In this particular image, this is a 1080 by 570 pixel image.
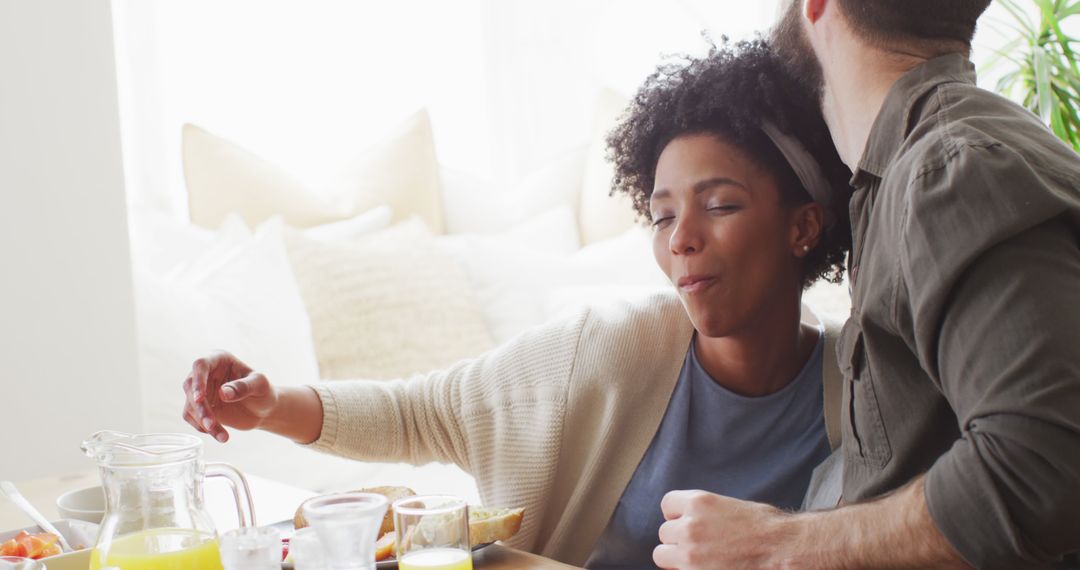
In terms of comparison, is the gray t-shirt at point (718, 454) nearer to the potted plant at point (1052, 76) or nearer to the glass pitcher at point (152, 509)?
the glass pitcher at point (152, 509)

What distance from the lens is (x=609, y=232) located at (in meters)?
3.40

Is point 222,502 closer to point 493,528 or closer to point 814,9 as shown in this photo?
point 493,528

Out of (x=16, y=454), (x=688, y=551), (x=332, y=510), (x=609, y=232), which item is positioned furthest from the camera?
(x=609, y=232)

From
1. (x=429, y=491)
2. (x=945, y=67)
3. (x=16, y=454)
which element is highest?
(x=945, y=67)

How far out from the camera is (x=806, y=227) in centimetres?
151

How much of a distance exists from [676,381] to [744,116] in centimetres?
37

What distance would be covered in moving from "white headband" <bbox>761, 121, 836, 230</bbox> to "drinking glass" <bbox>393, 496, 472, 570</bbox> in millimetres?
740

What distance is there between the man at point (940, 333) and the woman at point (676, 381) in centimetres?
27

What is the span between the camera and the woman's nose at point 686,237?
1.40 m

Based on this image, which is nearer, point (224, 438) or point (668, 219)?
point (224, 438)

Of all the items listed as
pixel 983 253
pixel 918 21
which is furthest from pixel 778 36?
pixel 983 253

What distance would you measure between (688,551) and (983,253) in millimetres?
390

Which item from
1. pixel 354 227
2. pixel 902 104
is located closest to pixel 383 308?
pixel 354 227

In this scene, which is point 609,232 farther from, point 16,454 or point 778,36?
point 778,36
